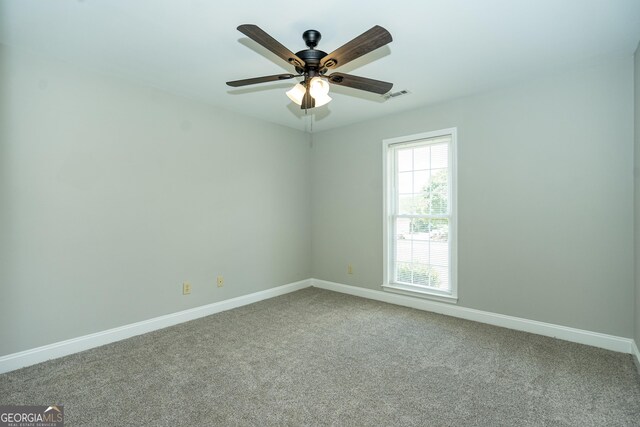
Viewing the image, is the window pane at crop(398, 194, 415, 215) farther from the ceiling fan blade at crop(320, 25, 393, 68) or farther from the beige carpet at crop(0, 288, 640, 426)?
the ceiling fan blade at crop(320, 25, 393, 68)

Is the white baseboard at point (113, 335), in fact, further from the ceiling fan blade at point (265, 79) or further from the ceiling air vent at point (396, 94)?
the ceiling air vent at point (396, 94)

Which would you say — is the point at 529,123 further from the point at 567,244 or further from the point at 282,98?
the point at 282,98

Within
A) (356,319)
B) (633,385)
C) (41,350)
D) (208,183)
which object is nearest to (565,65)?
(633,385)

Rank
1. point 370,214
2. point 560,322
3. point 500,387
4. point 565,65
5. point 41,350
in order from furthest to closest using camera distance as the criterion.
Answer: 1. point 370,214
2. point 560,322
3. point 565,65
4. point 41,350
5. point 500,387

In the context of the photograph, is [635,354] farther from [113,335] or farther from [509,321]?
[113,335]

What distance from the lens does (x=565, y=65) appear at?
2.81 meters

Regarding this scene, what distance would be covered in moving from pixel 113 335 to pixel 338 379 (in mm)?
2089

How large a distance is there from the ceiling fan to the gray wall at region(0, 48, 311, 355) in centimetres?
150

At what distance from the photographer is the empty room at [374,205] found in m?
2.08

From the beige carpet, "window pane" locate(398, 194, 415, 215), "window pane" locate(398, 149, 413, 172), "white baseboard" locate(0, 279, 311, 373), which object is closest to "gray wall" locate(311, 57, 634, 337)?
"window pane" locate(398, 149, 413, 172)

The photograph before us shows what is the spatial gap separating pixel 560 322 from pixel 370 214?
228 cm

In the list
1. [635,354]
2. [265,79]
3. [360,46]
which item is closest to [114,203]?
[265,79]

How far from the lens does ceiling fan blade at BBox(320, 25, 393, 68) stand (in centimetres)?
171

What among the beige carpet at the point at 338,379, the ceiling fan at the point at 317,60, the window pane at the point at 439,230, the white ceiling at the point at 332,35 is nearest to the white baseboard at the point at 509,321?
the beige carpet at the point at 338,379
